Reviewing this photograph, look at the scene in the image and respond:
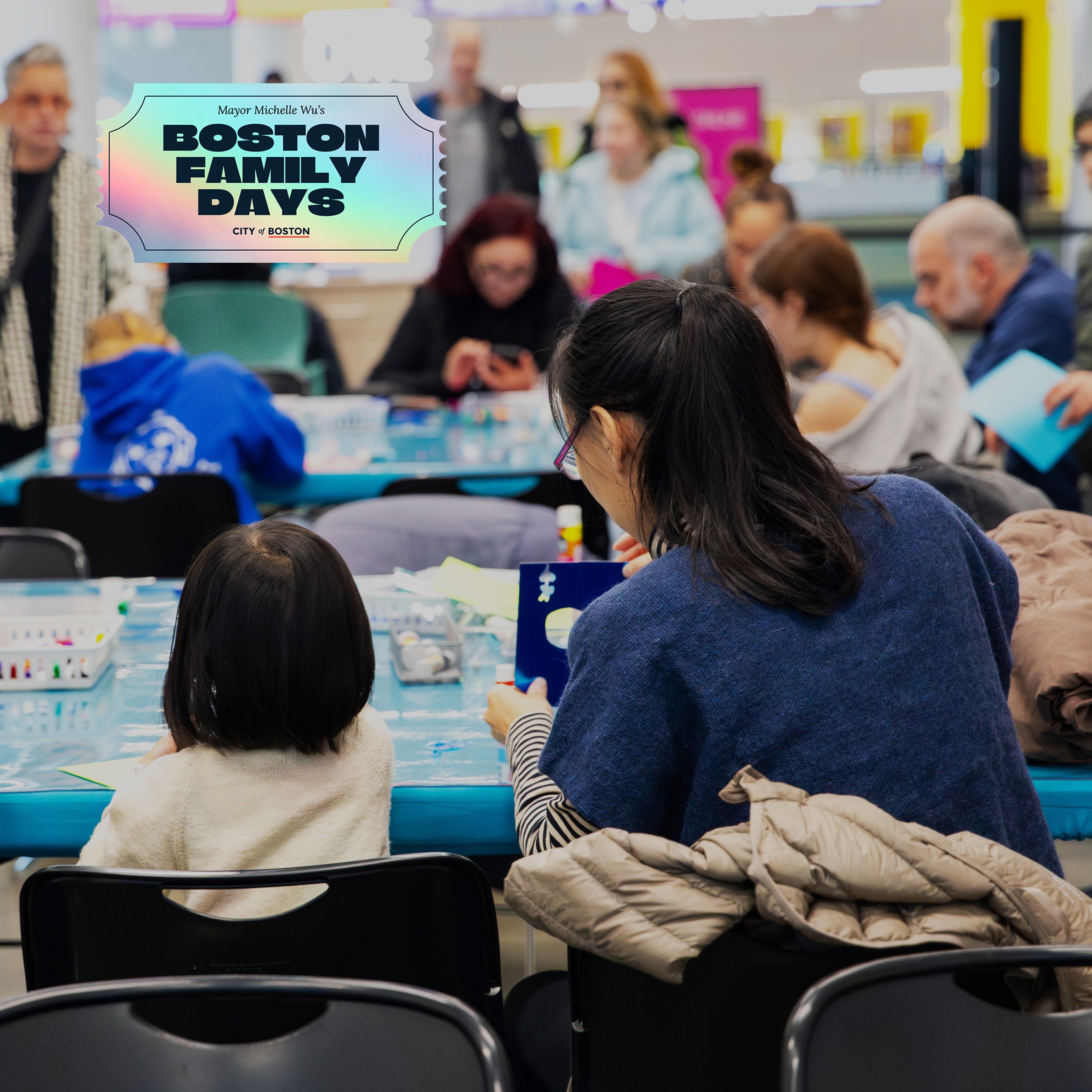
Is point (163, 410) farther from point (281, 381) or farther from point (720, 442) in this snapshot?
Answer: point (720, 442)

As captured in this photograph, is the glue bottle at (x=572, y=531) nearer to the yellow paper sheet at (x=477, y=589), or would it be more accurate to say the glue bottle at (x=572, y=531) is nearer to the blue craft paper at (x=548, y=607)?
the yellow paper sheet at (x=477, y=589)

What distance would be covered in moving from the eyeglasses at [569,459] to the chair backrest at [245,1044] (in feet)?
1.86

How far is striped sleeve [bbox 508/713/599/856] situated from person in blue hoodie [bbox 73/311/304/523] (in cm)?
167

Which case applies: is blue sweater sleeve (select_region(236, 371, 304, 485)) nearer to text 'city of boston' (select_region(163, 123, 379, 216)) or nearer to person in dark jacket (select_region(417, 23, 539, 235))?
text 'city of boston' (select_region(163, 123, 379, 216))

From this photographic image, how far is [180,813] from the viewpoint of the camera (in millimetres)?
1327

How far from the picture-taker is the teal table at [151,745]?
4.78 feet

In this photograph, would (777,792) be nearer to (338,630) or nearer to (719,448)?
(719,448)

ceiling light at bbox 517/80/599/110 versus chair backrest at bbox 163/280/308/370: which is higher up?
ceiling light at bbox 517/80/599/110

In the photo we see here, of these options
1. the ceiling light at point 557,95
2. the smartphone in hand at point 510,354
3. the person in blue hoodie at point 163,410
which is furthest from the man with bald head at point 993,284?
the ceiling light at point 557,95

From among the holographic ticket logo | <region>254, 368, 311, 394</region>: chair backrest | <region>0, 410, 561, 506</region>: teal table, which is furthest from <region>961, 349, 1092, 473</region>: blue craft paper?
<region>254, 368, 311, 394</region>: chair backrest

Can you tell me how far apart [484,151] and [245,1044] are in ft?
17.6

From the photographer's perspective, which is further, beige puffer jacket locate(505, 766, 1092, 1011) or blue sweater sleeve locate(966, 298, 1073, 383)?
blue sweater sleeve locate(966, 298, 1073, 383)

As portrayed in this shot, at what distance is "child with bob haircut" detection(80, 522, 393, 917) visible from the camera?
133 centimetres

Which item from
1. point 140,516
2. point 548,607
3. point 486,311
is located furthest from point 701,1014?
point 486,311
